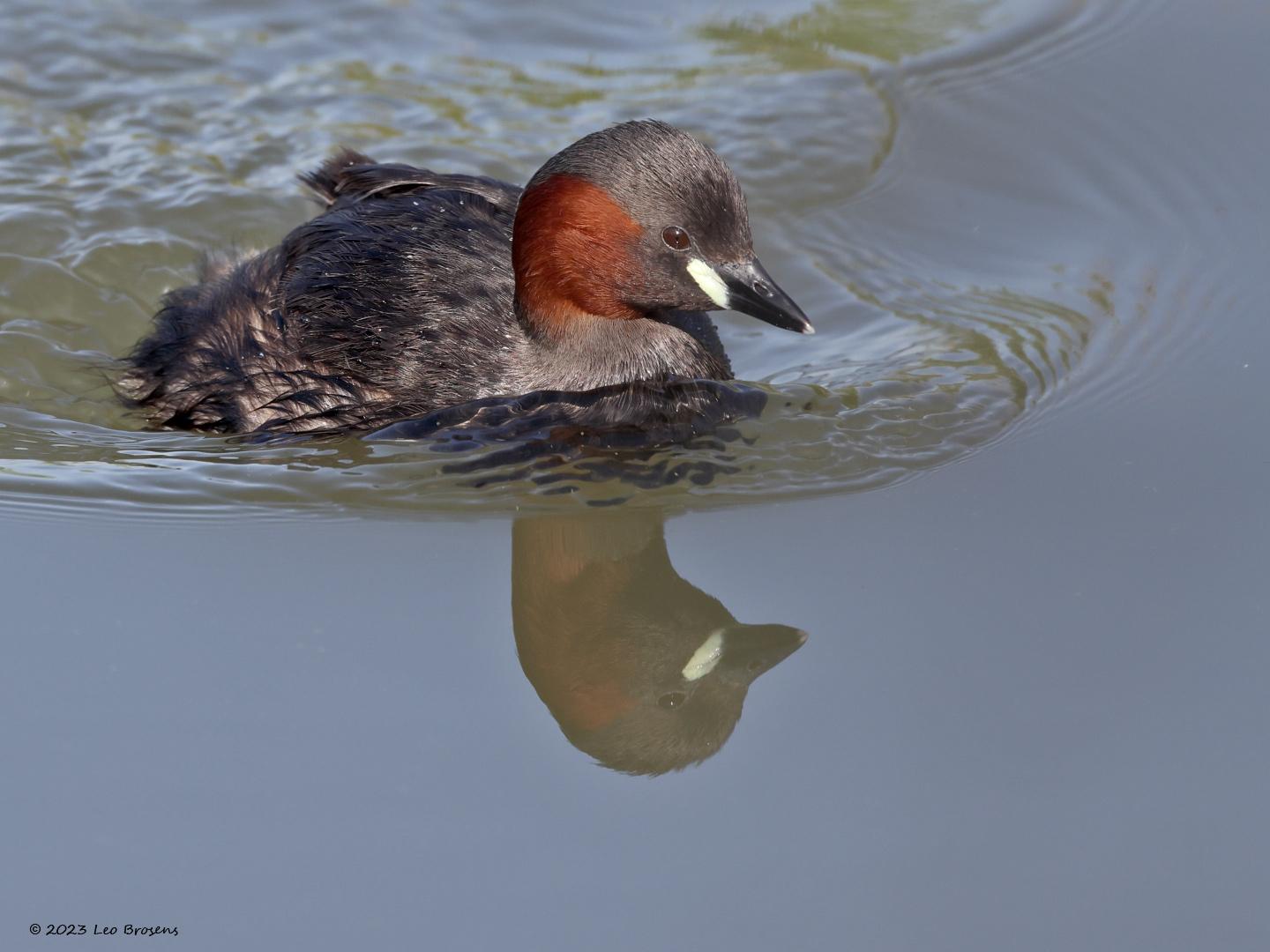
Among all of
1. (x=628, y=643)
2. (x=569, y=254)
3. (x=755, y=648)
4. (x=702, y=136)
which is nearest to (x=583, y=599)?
(x=628, y=643)

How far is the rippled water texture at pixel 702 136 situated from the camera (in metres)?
5.49

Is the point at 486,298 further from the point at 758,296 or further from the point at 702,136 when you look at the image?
the point at 702,136

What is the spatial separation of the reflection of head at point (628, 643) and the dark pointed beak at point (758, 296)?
82 cm

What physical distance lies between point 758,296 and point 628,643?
4.56 feet

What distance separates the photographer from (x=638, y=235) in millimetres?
5379

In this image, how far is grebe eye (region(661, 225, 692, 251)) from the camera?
5363 mm

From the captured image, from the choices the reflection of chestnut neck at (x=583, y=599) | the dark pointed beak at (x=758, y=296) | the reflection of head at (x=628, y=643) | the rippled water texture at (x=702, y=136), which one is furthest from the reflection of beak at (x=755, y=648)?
the dark pointed beak at (x=758, y=296)

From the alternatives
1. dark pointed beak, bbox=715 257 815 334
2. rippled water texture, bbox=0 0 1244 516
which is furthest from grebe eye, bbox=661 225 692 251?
rippled water texture, bbox=0 0 1244 516

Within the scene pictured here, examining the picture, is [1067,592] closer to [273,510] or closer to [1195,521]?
[1195,521]

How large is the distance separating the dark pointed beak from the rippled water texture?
0.41 meters

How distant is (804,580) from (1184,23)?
475 centimetres

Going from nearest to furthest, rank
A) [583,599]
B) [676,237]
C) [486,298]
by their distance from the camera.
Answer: [583,599]
[676,237]
[486,298]

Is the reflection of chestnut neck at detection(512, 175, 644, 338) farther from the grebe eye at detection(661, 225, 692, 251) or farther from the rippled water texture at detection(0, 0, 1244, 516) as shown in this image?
the rippled water texture at detection(0, 0, 1244, 516)

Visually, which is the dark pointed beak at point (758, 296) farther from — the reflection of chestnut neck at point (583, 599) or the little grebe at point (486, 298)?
the reflection of chestnut neck at point (583, 599)
